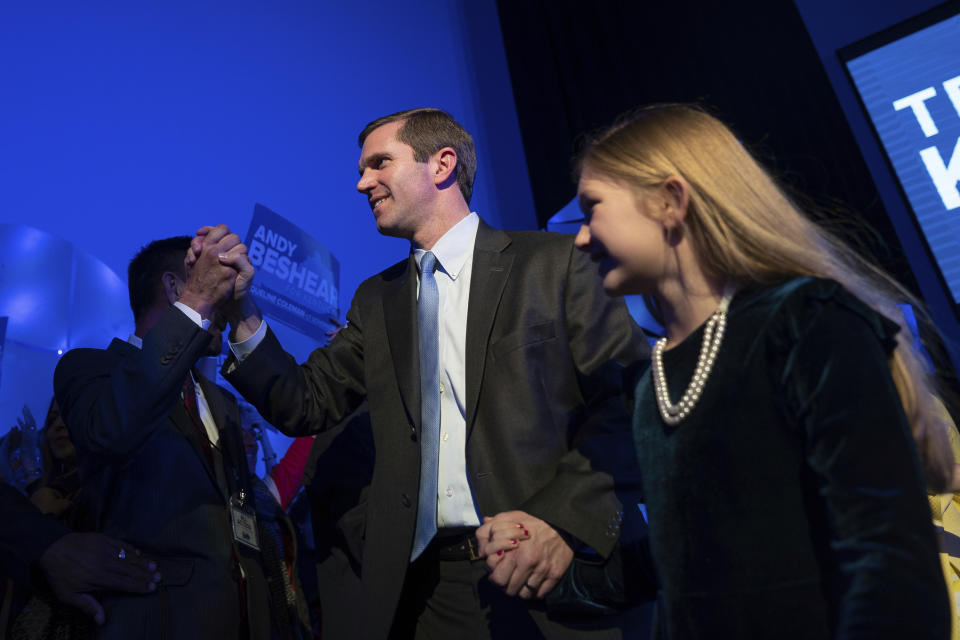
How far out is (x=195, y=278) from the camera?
162cm

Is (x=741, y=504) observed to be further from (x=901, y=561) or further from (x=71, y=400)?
(x=71, y=400)

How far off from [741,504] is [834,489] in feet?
0.39

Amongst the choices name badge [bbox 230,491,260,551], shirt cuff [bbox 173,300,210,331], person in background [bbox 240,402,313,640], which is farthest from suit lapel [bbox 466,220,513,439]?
person in background [bbox 240,402,313,640]

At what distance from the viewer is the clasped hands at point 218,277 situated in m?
1.59

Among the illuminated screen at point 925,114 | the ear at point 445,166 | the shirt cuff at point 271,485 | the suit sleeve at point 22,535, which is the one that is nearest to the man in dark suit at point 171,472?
the suit sleeve at point 22,535

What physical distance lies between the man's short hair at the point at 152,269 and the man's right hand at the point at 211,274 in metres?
0.65

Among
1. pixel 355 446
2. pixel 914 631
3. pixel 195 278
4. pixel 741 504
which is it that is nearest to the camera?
pixel 914 631

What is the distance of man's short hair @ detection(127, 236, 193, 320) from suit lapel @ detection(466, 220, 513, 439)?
1.08 meters

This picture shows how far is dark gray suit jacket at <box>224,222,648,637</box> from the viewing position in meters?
1.35

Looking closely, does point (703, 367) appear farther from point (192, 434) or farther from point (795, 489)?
point (192, 434)

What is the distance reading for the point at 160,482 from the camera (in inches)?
68.2

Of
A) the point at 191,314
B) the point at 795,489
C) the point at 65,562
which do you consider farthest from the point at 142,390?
the point at 795,489

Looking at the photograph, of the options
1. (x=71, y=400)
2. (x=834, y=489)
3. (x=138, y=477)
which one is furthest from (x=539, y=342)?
(x=71, y=400)

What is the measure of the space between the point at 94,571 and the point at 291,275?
1433 millimetres
